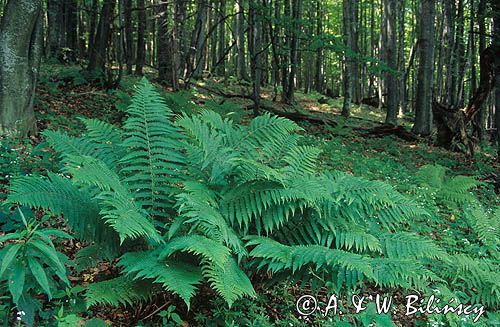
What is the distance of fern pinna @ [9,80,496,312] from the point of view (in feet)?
7.80

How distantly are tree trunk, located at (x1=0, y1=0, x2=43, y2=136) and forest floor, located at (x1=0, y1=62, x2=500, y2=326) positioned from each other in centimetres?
37

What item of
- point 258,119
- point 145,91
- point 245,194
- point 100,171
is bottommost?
point 245,194

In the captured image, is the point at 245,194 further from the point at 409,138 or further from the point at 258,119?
the point at 409,138

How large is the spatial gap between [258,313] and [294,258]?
676 millimetres

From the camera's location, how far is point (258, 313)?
9.98ft

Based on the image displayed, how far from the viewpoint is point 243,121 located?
10.6 metres

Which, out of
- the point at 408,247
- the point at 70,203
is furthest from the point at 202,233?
the point at 408,247

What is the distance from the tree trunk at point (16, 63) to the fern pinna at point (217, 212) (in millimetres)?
2890

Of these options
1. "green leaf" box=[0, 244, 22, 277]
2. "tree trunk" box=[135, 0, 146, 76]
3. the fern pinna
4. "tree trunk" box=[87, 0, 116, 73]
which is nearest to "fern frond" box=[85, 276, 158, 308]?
the fern pinna

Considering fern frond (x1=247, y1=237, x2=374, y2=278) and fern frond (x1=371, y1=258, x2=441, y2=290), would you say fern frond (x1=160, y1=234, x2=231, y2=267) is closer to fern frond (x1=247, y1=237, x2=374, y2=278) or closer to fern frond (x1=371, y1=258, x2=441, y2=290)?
fern frond (x1=247, y1=237, x2=374, y2=278)

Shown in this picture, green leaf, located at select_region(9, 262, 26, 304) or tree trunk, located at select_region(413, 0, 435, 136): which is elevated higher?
tree trunk, located at select_region(413, 0, 435, 136)

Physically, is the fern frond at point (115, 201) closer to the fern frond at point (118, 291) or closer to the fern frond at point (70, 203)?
the fern frond at point (70, 203)

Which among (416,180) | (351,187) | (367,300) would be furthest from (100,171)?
(416,180)

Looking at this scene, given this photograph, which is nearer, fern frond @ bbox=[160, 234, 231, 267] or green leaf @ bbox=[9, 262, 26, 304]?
green leaf @ bbox=[9, 262, 26, 304]
